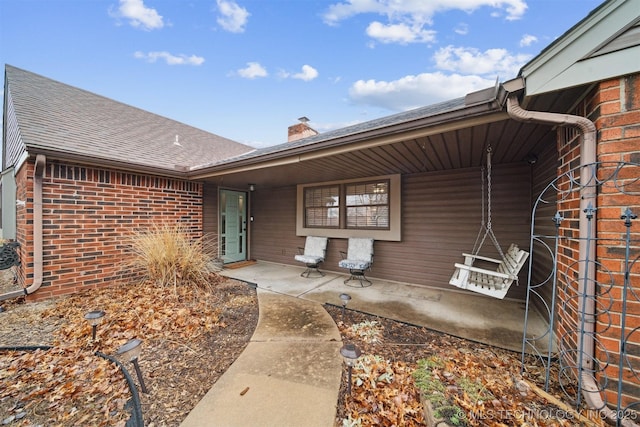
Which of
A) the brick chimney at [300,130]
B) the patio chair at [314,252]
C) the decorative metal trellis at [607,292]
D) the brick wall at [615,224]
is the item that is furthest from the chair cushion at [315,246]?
the brick wall at [615,224]

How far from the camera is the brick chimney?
726 cm

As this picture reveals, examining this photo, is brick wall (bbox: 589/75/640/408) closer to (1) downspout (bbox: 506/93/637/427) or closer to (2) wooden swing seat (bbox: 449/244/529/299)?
(1) downspout (bbox: 506/93/637/427)

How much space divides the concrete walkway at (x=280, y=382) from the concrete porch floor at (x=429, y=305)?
106cm

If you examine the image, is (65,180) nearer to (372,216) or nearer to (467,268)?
(372,216)

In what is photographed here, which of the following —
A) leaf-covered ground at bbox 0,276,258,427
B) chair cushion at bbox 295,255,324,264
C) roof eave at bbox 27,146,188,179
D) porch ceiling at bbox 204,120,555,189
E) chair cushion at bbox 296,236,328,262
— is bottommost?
leaf-covered ground at bbox 0,276,258,427

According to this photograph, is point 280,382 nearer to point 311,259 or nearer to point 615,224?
point 615,224

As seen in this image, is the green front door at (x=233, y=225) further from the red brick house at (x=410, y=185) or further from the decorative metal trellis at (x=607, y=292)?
the decorative metal trellis at (x=607, y=292)

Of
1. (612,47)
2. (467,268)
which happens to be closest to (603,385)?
(467,268)

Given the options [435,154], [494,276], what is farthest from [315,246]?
[494,276]

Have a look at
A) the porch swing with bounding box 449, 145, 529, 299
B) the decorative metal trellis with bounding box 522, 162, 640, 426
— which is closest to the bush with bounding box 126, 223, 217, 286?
the porch swing with bounding box 449, 145, 529, 299

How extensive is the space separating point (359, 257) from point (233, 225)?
3.72 meters

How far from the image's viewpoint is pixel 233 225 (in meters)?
6.59

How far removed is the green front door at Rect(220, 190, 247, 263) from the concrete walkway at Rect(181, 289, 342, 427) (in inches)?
160

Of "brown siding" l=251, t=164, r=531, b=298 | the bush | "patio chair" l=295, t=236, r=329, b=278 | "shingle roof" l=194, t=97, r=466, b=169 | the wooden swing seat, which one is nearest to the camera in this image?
"shingle roof" l=194, t=97, r=466, b=169
